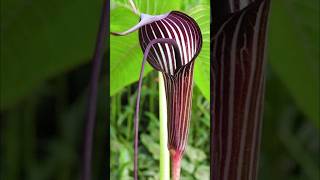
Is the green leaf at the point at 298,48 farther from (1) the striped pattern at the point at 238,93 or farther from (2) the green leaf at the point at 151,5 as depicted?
(2) the green leaf at the point at 151,5

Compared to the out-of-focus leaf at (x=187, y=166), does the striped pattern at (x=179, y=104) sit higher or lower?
higher

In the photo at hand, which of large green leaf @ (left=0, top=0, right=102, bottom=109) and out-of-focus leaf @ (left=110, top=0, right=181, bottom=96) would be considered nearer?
large green leaf @ (left=0, top=0, right=102, bottom=109)

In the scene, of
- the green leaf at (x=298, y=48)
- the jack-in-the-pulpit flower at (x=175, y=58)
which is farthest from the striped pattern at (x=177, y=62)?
the green leaf at (x=298, y=48)

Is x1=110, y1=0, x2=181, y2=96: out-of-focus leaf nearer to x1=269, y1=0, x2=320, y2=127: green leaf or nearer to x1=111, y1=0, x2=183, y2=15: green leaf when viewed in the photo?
x1=111, y1=0, x2=183, y2=15: green leaf

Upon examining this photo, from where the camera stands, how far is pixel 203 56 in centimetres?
80

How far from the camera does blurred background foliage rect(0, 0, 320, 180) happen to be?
759mm

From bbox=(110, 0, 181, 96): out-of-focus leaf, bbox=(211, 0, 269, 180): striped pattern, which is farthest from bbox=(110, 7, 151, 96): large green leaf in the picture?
bbox=(211, 0, 269, 180): striped pattern

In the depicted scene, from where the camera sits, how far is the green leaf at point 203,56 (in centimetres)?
79

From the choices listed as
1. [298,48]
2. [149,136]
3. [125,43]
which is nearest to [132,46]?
[125,43]

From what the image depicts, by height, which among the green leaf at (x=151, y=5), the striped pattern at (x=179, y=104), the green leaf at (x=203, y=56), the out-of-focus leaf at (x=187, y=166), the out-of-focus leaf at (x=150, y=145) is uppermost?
the green leaf at (x=151, y=5)

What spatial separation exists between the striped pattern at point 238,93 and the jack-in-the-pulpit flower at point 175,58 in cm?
4

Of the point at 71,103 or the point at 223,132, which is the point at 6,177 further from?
the point at 223,132

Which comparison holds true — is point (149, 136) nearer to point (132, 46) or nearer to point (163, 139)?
point (163, 139)

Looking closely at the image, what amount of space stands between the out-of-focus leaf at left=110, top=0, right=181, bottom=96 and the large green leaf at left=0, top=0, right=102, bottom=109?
7 centimetres
